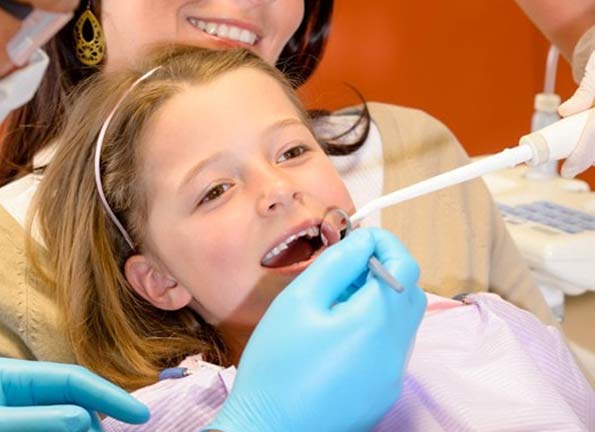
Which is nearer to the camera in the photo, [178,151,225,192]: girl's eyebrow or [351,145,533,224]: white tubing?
[351,145,533,224]: white tubing

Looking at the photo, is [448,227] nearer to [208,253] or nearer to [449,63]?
[208,253]

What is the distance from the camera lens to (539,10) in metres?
1.36

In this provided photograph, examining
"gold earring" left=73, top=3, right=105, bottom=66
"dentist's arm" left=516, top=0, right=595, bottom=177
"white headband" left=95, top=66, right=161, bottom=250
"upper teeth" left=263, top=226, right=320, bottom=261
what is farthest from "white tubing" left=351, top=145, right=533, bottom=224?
"gold earring" left=73, top=3, right=105, bottom=66

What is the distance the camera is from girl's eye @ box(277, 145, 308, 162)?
3.51ft

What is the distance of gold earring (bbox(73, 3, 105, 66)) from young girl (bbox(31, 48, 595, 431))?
0.43 ft

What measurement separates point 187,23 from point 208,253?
0.45 metres

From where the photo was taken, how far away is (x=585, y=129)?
849 millimetres

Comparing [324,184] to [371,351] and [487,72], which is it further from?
[487,72]

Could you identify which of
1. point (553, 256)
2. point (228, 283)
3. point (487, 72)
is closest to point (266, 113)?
point (228, 283)

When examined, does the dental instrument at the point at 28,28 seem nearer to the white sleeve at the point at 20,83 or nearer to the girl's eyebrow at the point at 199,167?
the white sleeve at the point at 20,83

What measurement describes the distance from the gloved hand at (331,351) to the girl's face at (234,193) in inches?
8.6

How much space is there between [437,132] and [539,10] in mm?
273

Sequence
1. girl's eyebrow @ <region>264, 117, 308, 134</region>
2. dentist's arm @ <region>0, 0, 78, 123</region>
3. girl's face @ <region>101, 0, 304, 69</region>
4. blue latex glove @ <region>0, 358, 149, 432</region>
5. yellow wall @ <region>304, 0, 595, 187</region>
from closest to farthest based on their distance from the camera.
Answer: dentist's arm @ <region>0, 0, 78, 123</region>
blue latex glove @ <region>0, 358, 149, 432</region>
girl's eyebrow @ <region>264, 117, 308, 134</region>
girl's face @ <region>101, 0, 304, 69</region>
yellow wall @ <region>304, 0, 595, 187</region>

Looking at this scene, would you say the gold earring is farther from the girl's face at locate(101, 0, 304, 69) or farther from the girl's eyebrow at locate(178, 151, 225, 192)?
the girl's eyebrow at locate(178, 151, 225, 192)
